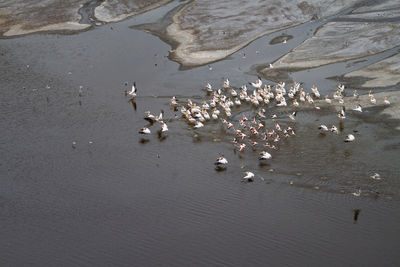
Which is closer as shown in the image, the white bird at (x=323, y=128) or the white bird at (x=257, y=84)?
the white bird at (x=323, y=128)

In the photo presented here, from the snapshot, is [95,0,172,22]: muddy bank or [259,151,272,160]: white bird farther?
[95,0,172,22]: muddy bank

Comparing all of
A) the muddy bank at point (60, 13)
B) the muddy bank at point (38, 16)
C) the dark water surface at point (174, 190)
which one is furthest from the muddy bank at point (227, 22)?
the muddy bank at point (38, 16)

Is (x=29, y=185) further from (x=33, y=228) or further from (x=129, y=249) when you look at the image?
(x=129, y=249)

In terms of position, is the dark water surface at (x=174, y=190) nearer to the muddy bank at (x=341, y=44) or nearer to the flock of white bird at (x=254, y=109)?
the flock of white bird at (x=254, y=109)

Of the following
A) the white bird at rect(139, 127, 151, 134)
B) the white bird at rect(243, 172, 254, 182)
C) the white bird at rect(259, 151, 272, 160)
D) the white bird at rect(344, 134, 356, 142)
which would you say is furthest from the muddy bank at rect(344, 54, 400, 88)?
the white bird at rect(139, 127, 151, 134)

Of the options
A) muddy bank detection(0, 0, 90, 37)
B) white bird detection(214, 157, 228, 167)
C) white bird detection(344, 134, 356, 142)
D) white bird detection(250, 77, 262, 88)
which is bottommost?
white bird detection(214, 157, 228, 167)

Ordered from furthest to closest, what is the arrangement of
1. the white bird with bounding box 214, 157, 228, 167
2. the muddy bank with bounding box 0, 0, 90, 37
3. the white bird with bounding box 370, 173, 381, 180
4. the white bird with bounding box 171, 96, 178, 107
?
1. the muddy bank with bounding box 0, 0, 90, 37
2. the white bird with bounding box 171, 96, 178, 107
3. the white bird with bounding box 214, 157, 228, 167
4. the white bird with bounding box 370, 173, 381, 180

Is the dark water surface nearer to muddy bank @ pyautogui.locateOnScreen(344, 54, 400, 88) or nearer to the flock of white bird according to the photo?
the flock of white bird
